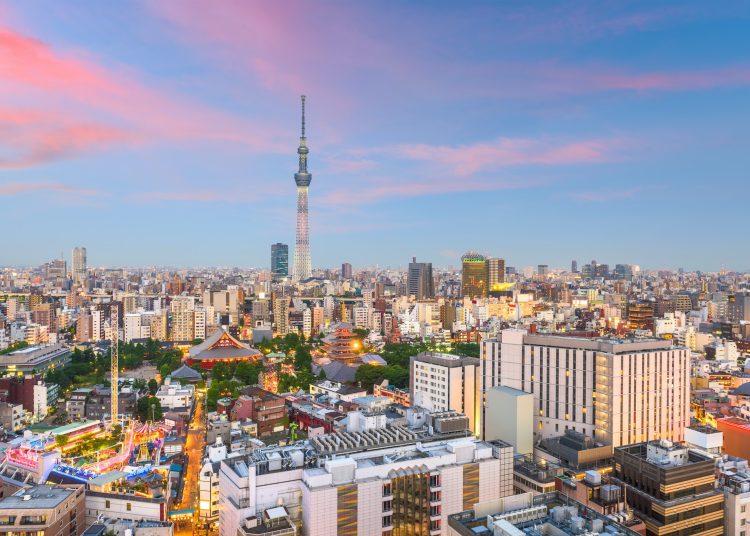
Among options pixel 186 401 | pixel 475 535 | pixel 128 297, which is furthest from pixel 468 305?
pixel 475 535

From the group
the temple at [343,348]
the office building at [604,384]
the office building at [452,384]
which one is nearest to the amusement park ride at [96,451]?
the office building at [452,384]

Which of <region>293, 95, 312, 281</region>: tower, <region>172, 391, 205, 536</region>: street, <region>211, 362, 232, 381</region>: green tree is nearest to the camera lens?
<region>172, 391, 205, 536</region>: street

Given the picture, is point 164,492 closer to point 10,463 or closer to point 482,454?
point 10,463

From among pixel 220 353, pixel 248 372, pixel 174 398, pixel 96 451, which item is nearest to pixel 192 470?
pixel 96 451

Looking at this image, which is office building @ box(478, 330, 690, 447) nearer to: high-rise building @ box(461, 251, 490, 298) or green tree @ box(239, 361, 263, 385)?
green tree @ box(239, 361, 263, 385)

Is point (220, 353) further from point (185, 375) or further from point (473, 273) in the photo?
point (473, 273)

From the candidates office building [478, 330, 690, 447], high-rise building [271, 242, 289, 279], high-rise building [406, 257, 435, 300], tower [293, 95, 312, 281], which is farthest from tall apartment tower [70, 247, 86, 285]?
office building [478, 330, 690, 447]

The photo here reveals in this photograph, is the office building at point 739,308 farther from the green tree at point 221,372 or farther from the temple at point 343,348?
the green tree at point 221,372

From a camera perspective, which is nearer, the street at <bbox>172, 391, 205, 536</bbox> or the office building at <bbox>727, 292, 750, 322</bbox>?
the street at <bbox>172, 391, 205, 536</bbox>
